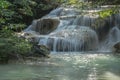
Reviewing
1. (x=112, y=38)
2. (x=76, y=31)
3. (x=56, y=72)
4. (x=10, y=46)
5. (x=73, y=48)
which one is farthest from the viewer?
(x=112, y=38)

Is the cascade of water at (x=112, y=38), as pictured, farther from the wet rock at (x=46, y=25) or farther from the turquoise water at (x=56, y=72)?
the turquoise water at (x=56, y=72)

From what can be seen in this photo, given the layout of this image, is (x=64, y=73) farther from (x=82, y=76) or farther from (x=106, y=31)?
(x=106, y=31)

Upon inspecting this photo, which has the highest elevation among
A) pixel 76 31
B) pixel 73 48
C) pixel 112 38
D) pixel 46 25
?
pixel 46 25

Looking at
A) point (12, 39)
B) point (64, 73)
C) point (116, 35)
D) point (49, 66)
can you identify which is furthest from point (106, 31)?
point (64, 73)

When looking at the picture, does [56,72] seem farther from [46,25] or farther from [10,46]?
[46,25]


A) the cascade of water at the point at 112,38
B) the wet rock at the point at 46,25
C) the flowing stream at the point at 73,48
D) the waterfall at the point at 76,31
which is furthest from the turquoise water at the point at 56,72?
the wet rock at the point at 46,25

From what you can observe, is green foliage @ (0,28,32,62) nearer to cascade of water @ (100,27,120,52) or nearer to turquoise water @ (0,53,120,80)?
turquoise water @ (0,53,120,80)

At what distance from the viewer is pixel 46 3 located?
31484 millimetres

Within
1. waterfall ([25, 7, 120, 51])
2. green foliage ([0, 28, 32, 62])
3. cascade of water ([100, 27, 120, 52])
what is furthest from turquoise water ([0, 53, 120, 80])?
cascade of water ([100, 27, 120, 52])

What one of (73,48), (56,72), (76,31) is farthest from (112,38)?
(56,72)

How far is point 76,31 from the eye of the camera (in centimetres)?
2436

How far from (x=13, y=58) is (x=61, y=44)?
809 cm

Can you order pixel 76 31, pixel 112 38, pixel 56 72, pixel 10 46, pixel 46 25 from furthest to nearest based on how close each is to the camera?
pixel 46 25 → pixel 112 38 → pixel 76 31 → pixel 10 46 → pixel 56 72

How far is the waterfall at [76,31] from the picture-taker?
74.5ft
